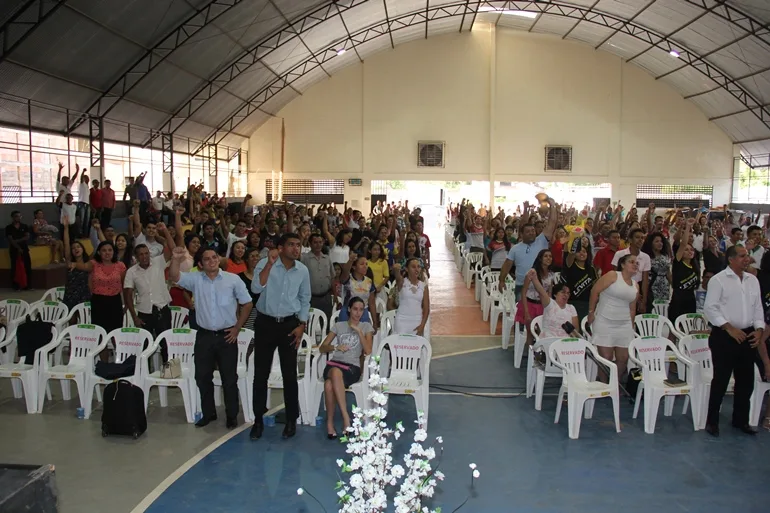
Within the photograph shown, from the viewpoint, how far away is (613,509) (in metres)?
3.98

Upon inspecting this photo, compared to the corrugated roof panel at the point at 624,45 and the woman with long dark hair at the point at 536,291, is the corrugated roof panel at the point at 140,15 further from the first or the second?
the corrugated roof panel at the point at 624,45

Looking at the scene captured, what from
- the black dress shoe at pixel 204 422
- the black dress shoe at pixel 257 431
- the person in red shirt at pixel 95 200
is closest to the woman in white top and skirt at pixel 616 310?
the black dress shoe at pixel 257 431

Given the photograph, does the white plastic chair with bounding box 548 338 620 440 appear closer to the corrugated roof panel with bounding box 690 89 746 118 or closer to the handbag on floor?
the handbag on floor

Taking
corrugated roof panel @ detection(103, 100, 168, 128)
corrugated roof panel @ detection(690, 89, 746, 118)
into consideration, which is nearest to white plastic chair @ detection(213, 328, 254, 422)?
corrugated roof panel @ detection(103, 100, 168, 128)

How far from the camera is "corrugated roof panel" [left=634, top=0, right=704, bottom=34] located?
18594 mm

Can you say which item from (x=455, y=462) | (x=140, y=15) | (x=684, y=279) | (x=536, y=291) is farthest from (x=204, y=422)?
(x=140, y=15)

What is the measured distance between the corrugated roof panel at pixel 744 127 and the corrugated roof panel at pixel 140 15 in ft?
64.4

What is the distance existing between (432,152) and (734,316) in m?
22.2

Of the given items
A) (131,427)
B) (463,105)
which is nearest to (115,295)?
(131,427)

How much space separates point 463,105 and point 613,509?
78.2 ft

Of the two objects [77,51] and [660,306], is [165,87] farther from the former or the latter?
[660,306]

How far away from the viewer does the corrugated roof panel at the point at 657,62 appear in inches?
924

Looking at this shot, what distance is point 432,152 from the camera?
26.6 meters

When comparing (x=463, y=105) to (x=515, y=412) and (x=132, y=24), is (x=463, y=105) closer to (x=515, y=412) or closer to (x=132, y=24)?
(x=132, y=24)
